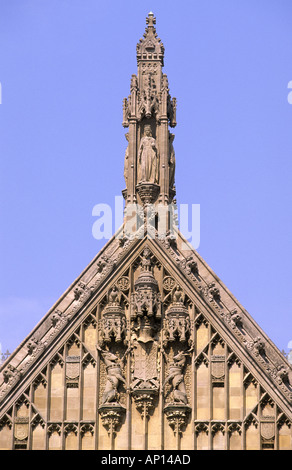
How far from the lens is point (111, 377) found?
44969 mm

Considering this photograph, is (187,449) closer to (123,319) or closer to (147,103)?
(123,319)

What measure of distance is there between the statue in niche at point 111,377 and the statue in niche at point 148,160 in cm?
437

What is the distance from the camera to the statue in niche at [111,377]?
147ft

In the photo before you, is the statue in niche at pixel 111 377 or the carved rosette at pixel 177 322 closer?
the statue in niche at pixel 111 377

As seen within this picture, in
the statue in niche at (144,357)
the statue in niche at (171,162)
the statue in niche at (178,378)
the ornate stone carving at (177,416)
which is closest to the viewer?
the ornate stone carving at (177,416)

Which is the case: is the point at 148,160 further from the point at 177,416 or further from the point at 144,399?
the point at 177,416

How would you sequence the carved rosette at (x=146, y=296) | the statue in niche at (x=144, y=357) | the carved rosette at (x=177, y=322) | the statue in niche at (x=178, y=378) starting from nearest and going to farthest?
the statue in niche at (x=178, y=378) → the statue in niche at (x=144, y=357) → the carved rosette at (x=177, y=322) → the carved rosette at (x=146, y=296)

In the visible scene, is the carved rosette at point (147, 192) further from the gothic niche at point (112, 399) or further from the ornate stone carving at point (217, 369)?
the ornate stone carving at point (217, 369)

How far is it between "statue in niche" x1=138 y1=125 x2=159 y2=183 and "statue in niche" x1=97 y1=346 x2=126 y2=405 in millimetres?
4368

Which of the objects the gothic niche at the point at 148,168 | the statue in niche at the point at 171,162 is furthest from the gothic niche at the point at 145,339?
the statue in niche at the point at 171,162

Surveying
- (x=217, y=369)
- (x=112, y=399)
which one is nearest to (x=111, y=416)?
(x=112, y=399)

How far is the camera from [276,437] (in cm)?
4434

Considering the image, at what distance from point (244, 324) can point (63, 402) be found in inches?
174
